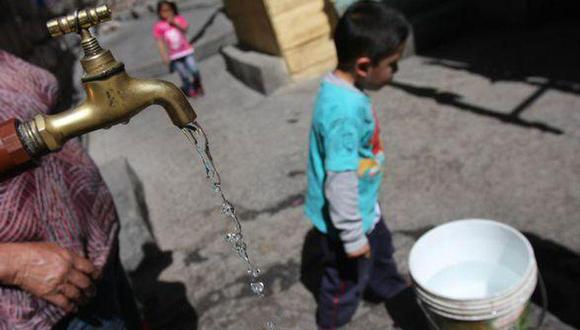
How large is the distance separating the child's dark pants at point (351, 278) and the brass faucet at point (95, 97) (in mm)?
1333

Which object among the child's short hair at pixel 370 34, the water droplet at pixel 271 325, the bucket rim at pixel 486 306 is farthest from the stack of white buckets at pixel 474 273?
the water droplet at pixel 271 325

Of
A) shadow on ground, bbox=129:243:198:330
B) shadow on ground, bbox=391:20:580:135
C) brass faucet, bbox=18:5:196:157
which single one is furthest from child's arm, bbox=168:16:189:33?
brass faucet, bbox=18:5:196:157

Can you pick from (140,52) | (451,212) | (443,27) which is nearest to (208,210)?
(451,212)

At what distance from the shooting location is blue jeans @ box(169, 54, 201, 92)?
7.02 m

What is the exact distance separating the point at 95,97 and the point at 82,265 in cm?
52

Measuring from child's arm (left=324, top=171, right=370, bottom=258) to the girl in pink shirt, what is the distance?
5.49 m

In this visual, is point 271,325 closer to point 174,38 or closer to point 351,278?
point 351,278

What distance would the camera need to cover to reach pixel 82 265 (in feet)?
4.32

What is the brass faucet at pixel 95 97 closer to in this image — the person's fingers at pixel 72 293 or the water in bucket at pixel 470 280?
the person's fingers at pixel 72 293

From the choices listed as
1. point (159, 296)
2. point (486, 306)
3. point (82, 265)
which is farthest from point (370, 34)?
point (159, 296)

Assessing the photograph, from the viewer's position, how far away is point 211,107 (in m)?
6.45

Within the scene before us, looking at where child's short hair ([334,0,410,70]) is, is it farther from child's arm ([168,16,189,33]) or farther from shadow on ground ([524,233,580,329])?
child's arm ([168,16,189,33])

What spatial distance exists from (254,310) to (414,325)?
34.4 inches

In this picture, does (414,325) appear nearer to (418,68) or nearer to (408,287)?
(408,287)
